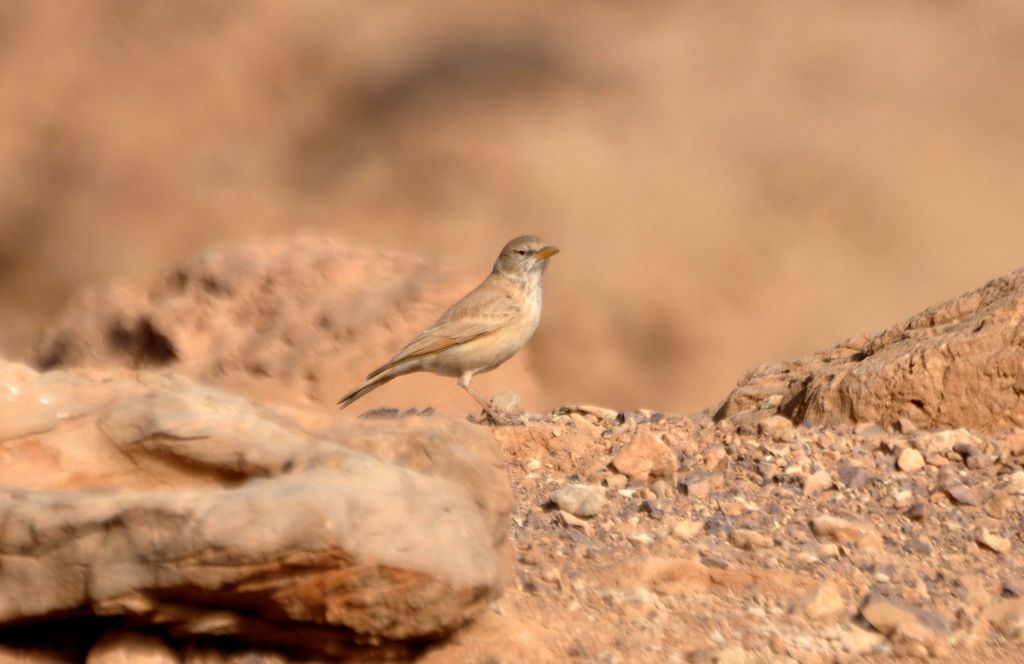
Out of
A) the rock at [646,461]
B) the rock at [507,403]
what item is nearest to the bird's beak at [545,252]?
the rock at [507,403]

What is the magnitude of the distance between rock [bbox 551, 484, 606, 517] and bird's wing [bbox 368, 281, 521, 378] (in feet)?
8.65

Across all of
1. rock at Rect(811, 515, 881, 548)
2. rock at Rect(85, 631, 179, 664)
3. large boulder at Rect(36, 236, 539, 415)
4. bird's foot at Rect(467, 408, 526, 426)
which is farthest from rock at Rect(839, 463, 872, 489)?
large boulder at Rect(36, 236, 539, 415)

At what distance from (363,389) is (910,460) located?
9.57 feet

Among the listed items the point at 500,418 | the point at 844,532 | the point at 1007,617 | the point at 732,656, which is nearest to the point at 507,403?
the point at 500,418

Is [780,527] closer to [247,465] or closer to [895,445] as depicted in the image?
[895,445]

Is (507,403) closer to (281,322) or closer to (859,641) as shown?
(281,322)

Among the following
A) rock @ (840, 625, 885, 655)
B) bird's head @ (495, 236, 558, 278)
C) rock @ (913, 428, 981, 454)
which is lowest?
rock @ (840, 625, 885, 655)

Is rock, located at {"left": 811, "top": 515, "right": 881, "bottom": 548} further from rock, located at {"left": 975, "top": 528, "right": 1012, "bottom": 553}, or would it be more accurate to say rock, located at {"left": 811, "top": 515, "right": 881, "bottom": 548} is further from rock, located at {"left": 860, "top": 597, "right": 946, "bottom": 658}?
rock, located at {"left": 860, "top": 597, "right": 946, "bottom": 658}

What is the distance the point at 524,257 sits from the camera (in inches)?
271

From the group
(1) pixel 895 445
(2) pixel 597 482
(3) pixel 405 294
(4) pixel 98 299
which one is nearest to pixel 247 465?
(2) pixel 597 482

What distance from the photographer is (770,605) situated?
3.12 meters

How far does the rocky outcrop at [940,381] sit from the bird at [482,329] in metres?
1.86

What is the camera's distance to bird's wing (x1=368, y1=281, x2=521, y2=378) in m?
6.37

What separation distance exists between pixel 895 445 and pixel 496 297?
9.24 feet
